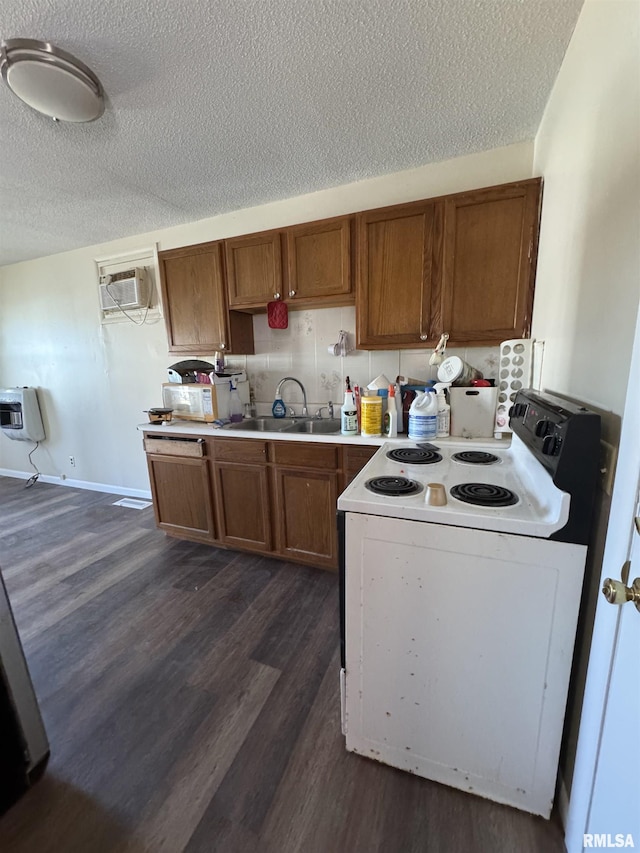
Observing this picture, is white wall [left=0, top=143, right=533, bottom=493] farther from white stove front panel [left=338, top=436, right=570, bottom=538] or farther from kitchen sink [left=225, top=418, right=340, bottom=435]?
white stove front panel [left=338, top=436, right=570, bottom=538]

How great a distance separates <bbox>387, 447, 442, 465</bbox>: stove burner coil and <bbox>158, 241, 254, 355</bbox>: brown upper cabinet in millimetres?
1603

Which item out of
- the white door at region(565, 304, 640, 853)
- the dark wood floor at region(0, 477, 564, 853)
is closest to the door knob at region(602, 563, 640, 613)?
the white door at region(565, 304, 640, 853)

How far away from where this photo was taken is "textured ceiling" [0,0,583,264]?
113cm

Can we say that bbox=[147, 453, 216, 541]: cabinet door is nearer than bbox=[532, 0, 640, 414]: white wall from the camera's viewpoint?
No

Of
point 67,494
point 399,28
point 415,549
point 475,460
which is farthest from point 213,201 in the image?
point 67,494

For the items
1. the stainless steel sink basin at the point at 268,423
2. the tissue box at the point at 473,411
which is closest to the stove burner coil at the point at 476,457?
the tissue box at the point at 473,411

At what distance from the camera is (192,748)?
1.19m

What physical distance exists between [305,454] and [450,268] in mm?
1309

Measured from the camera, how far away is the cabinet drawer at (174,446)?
236cm

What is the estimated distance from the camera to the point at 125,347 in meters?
3.30

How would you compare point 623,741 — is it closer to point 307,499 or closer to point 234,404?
point 307,499

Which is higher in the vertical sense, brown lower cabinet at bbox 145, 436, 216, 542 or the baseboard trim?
brown lower cabinet at bbox 145, 436, 216, 542

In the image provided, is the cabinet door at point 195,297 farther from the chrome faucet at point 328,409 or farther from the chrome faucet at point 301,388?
the chrome faucet at point 328,409

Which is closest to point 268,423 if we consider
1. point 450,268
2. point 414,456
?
point 414,456
